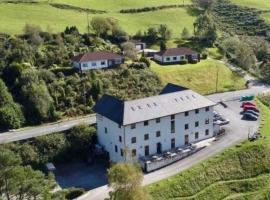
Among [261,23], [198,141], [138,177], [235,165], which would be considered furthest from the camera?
[261,23]

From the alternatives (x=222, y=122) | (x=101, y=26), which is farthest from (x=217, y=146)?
(x=101, y=26)

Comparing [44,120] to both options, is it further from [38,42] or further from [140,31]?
[140,31]

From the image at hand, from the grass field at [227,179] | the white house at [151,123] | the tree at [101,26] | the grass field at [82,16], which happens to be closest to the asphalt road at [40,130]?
the white house at [151,123]

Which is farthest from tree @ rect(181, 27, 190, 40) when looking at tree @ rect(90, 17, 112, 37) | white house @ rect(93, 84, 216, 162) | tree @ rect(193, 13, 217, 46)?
white house @ rect(93, 84, 216, 162)

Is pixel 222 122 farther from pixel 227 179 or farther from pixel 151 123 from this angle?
pixel 151 123

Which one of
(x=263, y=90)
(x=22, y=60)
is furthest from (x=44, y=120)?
(x=263, y=90)

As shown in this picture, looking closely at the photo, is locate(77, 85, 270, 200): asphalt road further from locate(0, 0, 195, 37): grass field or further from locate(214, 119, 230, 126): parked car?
locate(0, 0, 195, 37): grass field
